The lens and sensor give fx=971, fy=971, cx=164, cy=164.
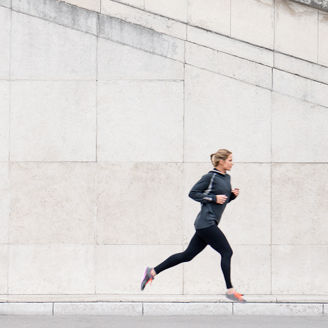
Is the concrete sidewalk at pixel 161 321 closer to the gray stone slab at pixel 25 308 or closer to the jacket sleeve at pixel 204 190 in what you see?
the gray stone slab at pixel 25 308

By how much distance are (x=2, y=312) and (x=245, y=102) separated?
13.3 ft

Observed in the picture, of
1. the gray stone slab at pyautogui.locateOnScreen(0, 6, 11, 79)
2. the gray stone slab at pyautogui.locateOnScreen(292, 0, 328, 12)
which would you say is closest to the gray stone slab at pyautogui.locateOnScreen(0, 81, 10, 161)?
the gray stone slab at pyautogui.locateOnScreen(0, 6, 11, 79)

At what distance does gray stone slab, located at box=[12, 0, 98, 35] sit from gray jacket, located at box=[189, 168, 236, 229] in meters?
3.13

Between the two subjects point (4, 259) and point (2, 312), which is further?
point (4, 259)

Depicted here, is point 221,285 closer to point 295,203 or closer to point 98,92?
point 295,203

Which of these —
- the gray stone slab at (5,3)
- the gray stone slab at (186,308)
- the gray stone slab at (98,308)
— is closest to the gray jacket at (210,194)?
the gray stone slab at (186,308)

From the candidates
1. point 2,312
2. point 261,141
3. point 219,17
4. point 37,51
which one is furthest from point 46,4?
point 2,312

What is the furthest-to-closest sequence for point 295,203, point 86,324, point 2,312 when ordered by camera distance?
point 295,203 < point 2,312 < point 86,324

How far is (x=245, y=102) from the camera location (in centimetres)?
1242

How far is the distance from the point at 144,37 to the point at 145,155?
1.51 metres

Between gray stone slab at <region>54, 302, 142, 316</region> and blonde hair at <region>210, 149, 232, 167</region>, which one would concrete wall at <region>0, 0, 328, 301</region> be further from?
blonde hair at <region>210, 149, 232, 167</region>

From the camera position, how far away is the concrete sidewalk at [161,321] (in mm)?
9961

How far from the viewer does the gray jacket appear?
1032 cm

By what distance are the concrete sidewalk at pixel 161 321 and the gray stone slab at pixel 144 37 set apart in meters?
3.57
